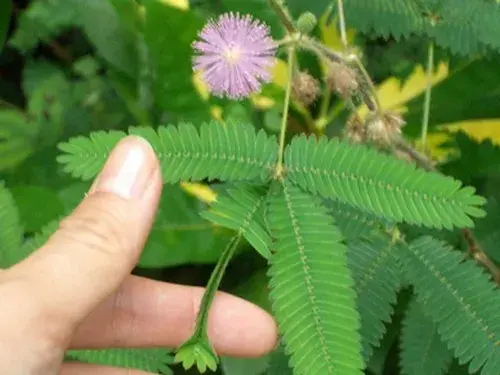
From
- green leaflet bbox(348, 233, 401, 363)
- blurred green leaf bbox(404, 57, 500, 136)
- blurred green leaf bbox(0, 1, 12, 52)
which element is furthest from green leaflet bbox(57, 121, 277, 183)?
blurred green leaf bbox(0, 1, 12, 52)

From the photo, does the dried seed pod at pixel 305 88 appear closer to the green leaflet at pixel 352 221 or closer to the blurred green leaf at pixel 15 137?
the green leaflet at pixel 352 221

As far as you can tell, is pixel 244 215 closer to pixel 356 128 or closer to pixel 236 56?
pixel 236 56

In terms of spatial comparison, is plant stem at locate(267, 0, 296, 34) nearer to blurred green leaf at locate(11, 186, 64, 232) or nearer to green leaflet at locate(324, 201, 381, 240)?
green leaflet at locate(324, 201, 381, 240)

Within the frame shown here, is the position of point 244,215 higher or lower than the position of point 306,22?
lower

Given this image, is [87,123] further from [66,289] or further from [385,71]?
[66,289]

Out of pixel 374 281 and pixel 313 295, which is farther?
pixel 374 281

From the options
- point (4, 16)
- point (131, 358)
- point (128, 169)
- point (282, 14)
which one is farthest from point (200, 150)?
point (4, 16)
